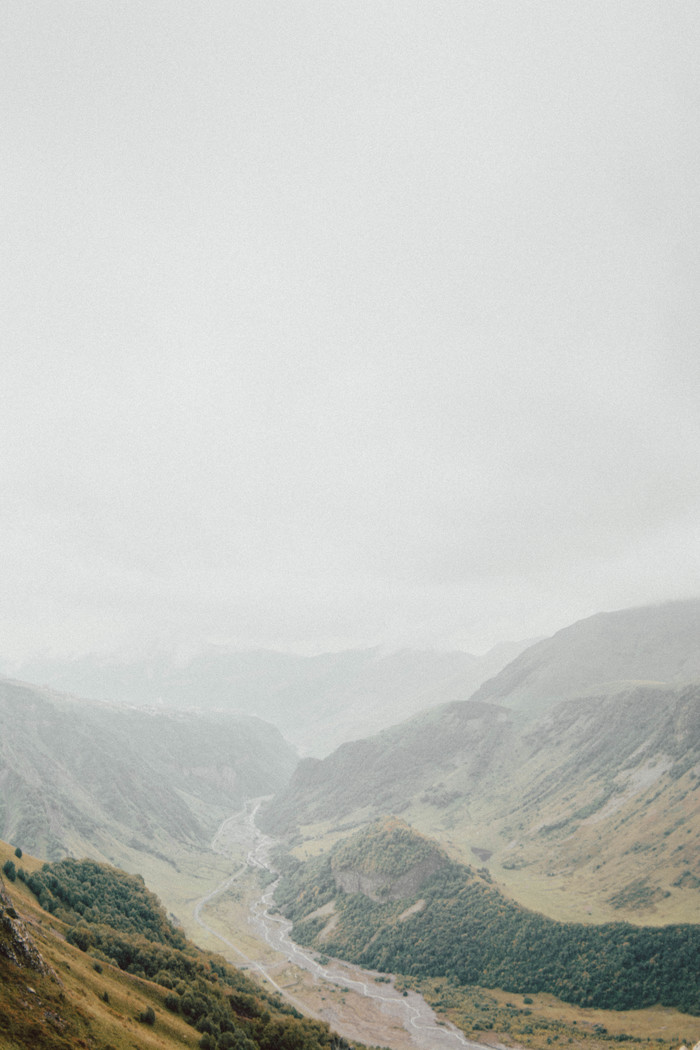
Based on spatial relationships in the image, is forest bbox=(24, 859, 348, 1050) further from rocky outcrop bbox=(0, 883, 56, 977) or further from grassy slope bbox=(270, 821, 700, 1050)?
grassy slope bbox=(270, 821, 700, 1050)

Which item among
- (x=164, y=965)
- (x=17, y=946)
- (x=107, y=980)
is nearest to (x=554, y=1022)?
(x=164, y=965)

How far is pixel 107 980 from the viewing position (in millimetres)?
76938

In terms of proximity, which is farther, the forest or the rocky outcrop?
the forest

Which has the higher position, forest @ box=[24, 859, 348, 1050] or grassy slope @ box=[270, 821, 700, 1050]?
forest @ box=[24, 859, 348, 1050]

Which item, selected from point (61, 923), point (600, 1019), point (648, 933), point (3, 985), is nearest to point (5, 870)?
point (61, 923)

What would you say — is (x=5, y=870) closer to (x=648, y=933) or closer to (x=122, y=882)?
(x=122, y=882)

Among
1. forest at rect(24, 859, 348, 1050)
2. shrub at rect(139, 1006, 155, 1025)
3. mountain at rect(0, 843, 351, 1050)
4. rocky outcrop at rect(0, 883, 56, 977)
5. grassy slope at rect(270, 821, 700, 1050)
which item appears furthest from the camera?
grassy slope at rect(270, 821, 700, 1050)

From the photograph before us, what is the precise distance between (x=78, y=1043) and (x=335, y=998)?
7381 inches

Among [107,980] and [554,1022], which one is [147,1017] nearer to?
[107,980]

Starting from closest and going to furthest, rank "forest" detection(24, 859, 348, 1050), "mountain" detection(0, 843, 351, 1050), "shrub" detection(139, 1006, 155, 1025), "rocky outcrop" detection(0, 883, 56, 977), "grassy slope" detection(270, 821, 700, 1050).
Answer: "mountain" detection(0, 843, 351, 1050), "rocky outcrop" detection(0, 883, 56, 977), "shrub" detection(139, 1006, 155, 1025), "forest" detection(24, 859, 348, 1050), "grassy slope" detection(270, 821, 700, 1050)

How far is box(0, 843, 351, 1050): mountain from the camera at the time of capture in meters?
51.4

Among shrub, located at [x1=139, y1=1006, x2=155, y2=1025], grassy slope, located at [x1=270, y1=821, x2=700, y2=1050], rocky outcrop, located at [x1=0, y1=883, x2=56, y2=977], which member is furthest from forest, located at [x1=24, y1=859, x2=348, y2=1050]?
grassy slope, located at [x1=270, y1=821, x2=700, y2=1050]

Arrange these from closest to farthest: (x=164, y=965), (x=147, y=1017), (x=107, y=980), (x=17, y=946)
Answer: (x=17, y=946) < (x=147, y=1017) < (x=107, y=980) < (x=164, y=965)

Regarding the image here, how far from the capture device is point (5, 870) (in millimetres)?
100375
